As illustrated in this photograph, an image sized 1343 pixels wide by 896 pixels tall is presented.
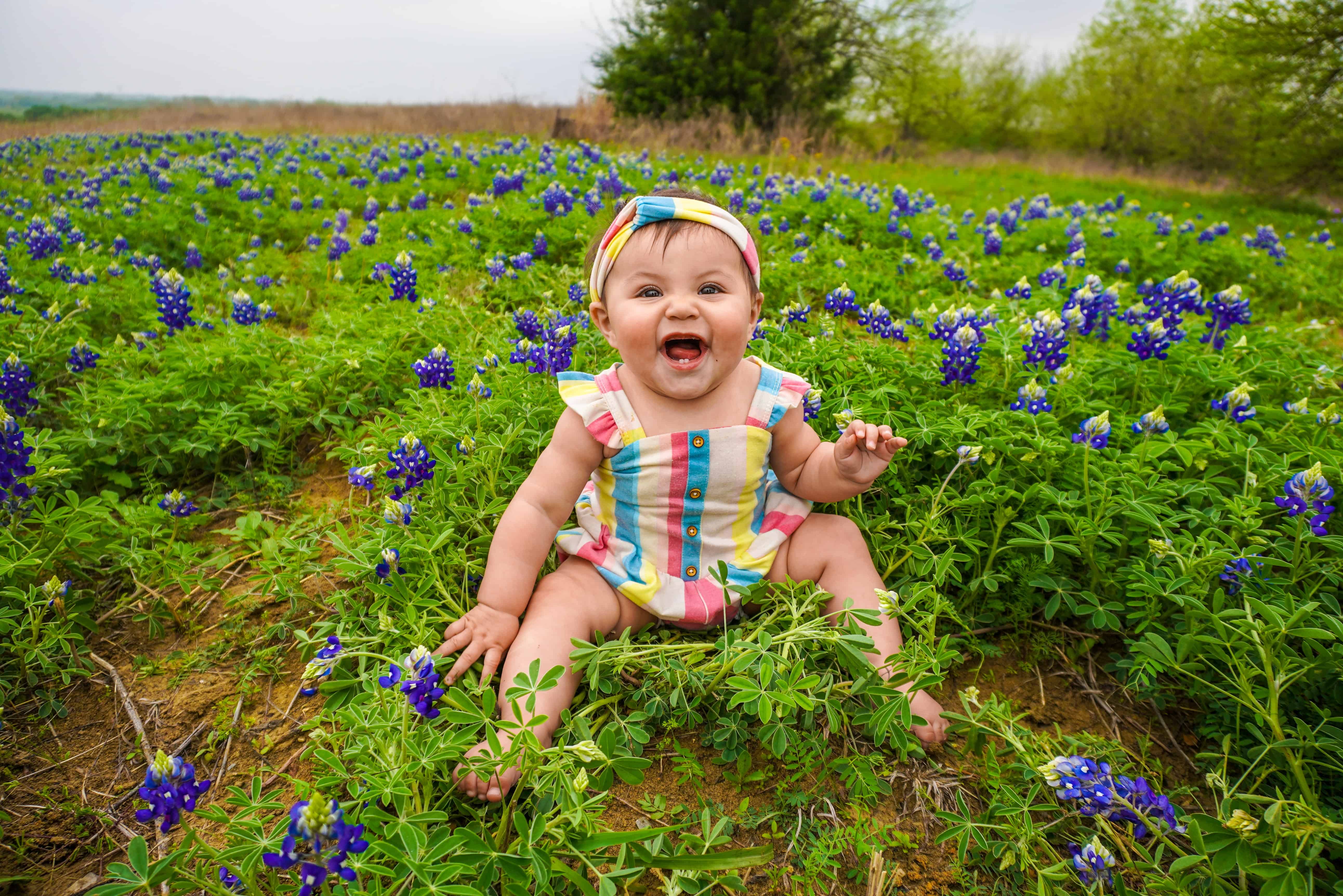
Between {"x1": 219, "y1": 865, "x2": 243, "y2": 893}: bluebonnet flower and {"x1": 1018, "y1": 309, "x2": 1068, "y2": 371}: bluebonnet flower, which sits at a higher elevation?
{"x1": 1018, "y1": 309, "x2": 1068, "y2": 371}: bluebonnet flower

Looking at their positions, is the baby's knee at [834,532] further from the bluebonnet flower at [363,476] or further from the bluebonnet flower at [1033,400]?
the bluebonnet flower at [363,476]

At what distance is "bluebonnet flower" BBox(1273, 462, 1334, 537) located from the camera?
2.16 meters

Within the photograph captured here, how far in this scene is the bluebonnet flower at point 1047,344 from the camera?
3.03 meters

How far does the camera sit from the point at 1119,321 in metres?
4.55

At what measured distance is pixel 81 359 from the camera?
3607 mm

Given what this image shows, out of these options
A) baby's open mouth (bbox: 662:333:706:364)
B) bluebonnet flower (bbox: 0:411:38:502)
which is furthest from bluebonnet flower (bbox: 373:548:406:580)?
bluebonnet flower (bbox: 0:411:38:502)

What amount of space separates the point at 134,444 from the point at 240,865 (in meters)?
2.45

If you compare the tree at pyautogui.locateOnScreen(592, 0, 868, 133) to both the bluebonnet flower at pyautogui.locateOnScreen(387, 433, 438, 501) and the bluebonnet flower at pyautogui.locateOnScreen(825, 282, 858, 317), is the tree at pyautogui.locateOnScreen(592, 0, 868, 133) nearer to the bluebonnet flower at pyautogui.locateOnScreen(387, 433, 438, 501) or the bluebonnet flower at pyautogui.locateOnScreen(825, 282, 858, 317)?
the bluebonnet flower at pyautogui.locateOnScreen(825, 282, 858, 317)

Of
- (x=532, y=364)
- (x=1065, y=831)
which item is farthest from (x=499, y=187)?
(x=1065, y=831)

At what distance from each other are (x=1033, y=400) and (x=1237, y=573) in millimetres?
885

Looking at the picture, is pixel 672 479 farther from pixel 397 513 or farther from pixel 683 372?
pixel 397 513

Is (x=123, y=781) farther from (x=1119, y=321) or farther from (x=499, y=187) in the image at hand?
(x=499, y=187)

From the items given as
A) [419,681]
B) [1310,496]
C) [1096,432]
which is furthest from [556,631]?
[1310,496]

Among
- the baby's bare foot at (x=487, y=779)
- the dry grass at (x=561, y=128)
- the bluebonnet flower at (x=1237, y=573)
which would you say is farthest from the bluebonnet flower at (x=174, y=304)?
the dry grass at (x=561, y=128)
